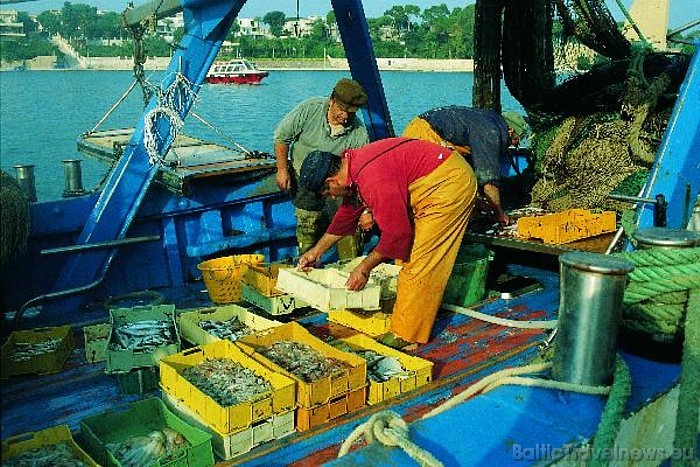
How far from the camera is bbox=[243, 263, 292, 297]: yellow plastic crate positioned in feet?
16.7

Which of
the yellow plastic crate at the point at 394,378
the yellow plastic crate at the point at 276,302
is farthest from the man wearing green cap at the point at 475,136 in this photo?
the yellow plastic crate at the point at 394,378

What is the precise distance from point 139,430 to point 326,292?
1.42 m

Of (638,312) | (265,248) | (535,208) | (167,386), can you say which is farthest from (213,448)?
(535,208)

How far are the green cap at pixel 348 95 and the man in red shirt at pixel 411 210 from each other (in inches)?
43.4

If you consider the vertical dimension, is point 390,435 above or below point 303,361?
above

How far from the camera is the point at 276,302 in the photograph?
5070 mm

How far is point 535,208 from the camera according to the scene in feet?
23.0

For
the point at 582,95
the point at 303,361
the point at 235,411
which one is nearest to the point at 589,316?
the point at 235,411

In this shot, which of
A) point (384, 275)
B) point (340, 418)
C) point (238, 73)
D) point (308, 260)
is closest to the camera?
point (340, 418)

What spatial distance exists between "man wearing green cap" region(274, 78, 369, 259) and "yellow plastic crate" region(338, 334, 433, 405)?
178cm

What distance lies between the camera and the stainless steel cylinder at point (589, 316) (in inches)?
103

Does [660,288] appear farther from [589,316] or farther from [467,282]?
[467,282]

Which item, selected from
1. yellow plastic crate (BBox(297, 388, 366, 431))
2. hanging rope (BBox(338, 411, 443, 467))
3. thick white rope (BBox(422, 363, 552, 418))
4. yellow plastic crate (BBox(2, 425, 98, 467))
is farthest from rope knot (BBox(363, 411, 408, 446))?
yellow plastic crate (BBox(2, 425, 98, 467))

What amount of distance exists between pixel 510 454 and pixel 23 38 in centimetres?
305
